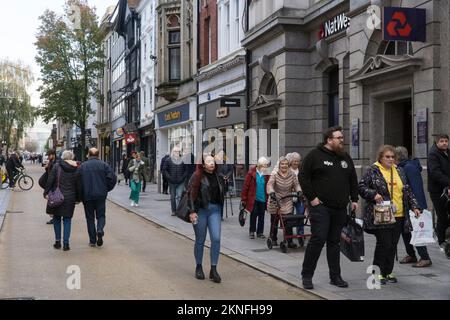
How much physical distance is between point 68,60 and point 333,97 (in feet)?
116

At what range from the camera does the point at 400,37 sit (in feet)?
38.7

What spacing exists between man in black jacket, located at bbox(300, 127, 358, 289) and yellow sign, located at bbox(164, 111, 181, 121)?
25.7 meters

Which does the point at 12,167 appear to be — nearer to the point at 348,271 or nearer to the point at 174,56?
the point at 174,56

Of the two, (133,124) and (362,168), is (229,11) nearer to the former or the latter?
(362,168)

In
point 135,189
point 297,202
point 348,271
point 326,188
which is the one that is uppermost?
point 326,188

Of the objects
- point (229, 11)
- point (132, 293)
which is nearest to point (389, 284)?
point (132, 293)

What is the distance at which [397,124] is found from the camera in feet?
46.5

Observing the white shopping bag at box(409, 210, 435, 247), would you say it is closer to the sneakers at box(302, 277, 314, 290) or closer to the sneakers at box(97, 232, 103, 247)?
the sneakers at box(302, 277, 314, 290)

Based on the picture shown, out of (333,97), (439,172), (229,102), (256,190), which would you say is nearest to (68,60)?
(229,102)

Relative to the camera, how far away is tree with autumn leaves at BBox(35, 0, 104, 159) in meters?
48.7

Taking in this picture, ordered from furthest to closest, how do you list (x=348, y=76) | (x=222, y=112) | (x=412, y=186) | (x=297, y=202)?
(x=222, y=112), (x=348, y=76), (x=297, y=202), (x=412, y=186)

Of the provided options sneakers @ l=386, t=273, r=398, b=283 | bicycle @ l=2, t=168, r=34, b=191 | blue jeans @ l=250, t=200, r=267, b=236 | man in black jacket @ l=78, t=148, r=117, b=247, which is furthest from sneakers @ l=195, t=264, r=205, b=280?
bicycle @ l=2, t=168, r=34, b=191

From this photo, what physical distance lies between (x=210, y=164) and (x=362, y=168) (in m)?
6.91

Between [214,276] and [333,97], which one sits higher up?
[333,97]
